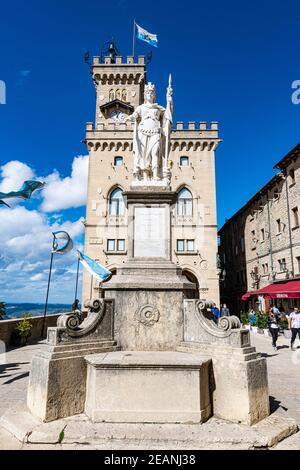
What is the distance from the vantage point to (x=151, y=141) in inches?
284

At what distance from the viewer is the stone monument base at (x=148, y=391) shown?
443cm

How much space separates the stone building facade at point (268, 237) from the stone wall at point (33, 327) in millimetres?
18150

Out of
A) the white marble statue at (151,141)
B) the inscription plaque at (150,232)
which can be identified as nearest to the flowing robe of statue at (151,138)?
the white marble statue at (151,141)

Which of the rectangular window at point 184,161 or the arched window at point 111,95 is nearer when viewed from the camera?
the rectangular window at point 184,161

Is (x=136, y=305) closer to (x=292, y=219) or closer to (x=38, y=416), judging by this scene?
(x=38, y=416)

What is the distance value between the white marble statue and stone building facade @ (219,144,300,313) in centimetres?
1963

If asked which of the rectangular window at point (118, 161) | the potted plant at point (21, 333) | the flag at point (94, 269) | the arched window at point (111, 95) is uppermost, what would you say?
the arched window at point (111, 95)

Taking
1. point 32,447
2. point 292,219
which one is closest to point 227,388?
point 32,447

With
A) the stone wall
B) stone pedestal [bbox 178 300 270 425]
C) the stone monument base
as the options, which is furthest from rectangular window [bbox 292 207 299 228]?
the stone monument base

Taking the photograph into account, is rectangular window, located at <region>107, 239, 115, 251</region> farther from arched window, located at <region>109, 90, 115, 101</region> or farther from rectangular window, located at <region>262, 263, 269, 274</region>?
arched window, located at <region>109, 90, 115, 101</region>

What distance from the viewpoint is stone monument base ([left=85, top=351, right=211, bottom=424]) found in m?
4.43

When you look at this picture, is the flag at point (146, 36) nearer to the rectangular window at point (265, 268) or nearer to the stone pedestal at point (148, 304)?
the rectangular window at point (265, 268)

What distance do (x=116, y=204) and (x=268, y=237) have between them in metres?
15.4

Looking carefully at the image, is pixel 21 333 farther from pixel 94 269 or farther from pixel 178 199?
pixel 178 199
